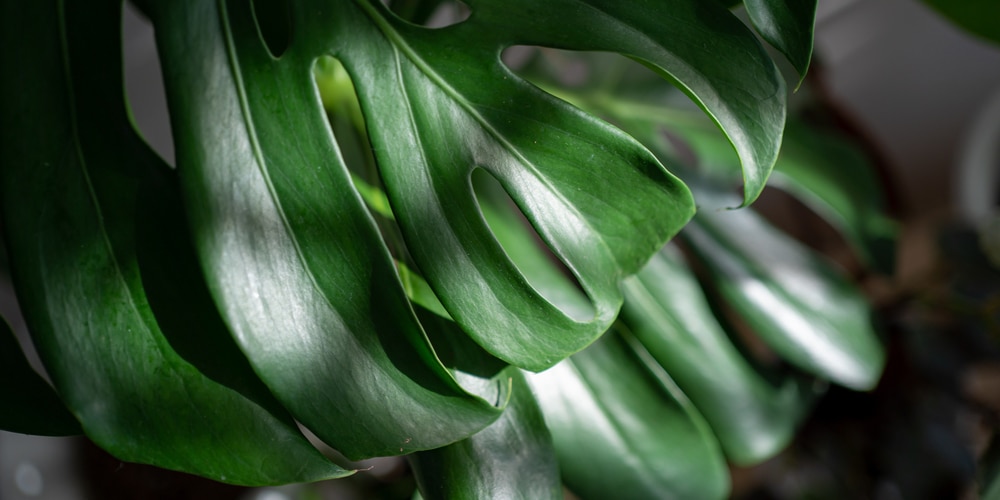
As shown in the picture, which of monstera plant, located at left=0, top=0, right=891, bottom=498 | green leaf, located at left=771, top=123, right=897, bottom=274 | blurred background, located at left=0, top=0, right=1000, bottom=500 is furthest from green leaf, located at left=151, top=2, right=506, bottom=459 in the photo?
green leaf, located at left=771, top=123, right=897, bottom=274

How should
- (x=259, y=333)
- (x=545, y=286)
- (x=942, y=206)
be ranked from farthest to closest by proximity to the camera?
1. (x=942, y=206)
2. (x=545, y=286)
3. (x=259, y=333)

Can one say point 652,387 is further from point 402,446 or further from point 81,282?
point 81,282

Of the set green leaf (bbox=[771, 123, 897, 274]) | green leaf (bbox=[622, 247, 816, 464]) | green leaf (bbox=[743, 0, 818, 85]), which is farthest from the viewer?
green leaf (bbox=[771, 123, 897, 274])

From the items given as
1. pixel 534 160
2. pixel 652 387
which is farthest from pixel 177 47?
pixel 652 387

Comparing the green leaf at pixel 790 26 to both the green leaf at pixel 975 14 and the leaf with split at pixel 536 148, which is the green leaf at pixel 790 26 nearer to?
the leaf with split at pixel 536 148

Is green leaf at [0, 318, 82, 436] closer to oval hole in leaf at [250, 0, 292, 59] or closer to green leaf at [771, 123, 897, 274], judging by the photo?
oval hole in leaf at [250, 0, 292, 59]

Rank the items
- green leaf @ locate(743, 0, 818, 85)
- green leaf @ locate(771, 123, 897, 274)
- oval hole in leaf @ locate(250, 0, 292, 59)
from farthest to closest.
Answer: green leaf @ locate(771, 123, 897, 274) → oval hole in leaf @ locate(250, 0, 292, 59) → green leaf @ locate(743, 0, 818, 85)

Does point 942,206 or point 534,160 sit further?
point 942,206

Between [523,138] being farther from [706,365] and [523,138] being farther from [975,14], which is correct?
[975,14]
